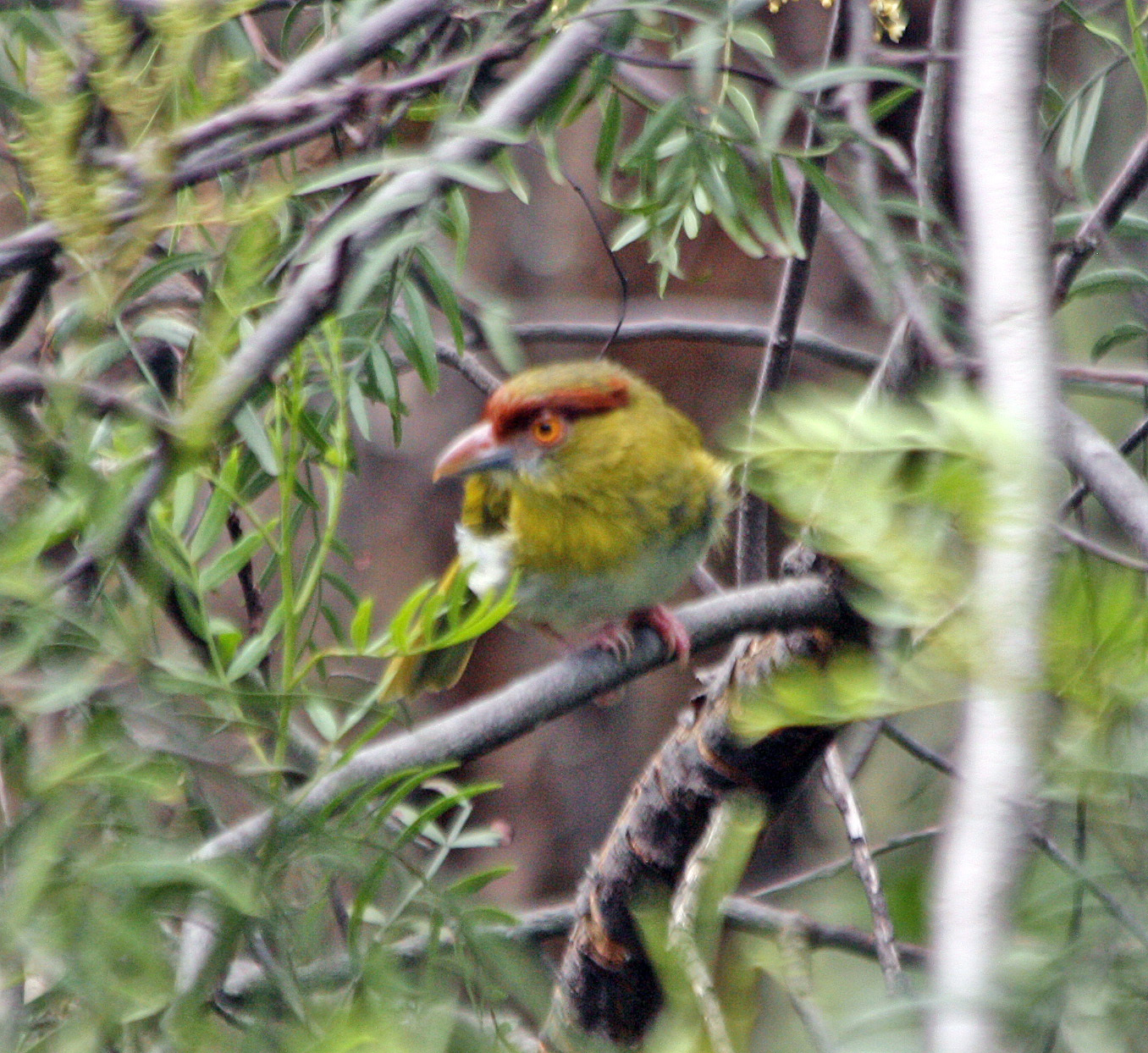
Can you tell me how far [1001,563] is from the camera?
0.61 m

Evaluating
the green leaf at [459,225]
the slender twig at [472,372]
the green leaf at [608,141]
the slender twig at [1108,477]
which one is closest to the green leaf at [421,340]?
the green leaf at [459,225]

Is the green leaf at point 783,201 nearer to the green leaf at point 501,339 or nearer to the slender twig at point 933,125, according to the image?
the slender twig at point 933,125

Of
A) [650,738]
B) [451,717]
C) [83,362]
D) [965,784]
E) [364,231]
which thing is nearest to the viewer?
[965,784]

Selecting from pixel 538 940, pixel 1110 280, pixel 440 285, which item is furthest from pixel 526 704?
pixel 1110 280

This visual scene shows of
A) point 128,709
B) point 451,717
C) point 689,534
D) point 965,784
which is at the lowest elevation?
point 689,534

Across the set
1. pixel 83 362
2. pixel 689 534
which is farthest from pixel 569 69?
pixel 689 534

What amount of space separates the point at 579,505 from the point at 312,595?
1.38 metres

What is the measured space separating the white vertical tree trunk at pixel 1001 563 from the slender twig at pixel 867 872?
2.41 ft

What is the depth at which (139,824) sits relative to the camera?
3.99 feet

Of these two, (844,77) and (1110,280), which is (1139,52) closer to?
(844,77)

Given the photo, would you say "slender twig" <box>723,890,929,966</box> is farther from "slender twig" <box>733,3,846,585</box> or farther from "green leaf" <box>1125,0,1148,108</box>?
"green leaf" <box>1125,0,1148,108</box>

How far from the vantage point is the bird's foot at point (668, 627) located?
2205 mm

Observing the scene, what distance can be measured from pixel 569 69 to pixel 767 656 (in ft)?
3.80

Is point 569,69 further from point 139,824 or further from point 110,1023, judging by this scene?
point 110,1023
